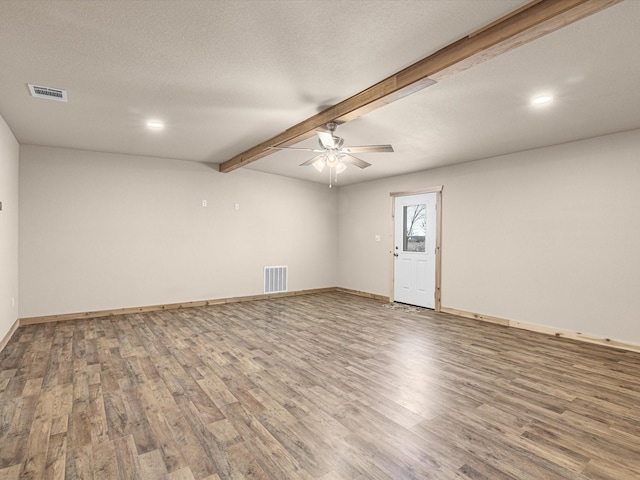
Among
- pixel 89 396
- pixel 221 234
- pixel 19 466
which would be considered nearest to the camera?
pixel 19 466

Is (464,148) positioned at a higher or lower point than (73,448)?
higher

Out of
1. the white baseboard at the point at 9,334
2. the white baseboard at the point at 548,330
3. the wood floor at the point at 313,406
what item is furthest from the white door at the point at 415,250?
the white baseboard at the point at 9,334

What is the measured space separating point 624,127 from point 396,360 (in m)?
3.76

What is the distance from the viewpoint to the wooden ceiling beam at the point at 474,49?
1772 millimetres

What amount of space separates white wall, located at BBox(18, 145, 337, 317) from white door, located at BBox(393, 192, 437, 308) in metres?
2.16

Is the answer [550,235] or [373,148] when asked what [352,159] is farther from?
[550,235]

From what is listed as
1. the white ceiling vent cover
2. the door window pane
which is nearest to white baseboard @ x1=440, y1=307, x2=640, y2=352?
the door window pane

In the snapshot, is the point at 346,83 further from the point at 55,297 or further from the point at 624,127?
the point at 55,297

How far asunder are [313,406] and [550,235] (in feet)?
13.4

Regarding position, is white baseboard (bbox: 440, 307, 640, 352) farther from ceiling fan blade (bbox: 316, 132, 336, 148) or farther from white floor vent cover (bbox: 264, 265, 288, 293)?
ceiling fan blade (bbox: 316, 132, 336, 148)

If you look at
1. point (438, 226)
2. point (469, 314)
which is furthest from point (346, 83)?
point (469, 314)

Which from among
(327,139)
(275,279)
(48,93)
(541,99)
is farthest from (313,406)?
(275,279)

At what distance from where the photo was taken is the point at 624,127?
3.84 m

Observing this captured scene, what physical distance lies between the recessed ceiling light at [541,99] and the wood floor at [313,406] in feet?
8.50
